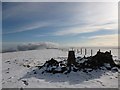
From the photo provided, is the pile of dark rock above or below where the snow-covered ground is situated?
above

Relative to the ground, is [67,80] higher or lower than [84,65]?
lower

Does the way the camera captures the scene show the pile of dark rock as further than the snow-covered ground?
→ Yes

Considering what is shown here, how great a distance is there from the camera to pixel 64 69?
19.5 metres

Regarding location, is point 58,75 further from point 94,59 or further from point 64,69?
point 94,59

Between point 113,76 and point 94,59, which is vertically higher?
point 94,59

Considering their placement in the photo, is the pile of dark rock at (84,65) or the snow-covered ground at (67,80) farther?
the pile of dark rock at (84,65)

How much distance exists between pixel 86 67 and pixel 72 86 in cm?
587

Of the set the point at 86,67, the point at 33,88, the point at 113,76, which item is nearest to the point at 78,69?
the point at 86,67

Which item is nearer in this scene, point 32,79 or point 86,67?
point 32,79

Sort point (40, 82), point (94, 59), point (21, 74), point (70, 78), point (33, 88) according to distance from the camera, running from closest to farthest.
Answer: point (33, 88) → point (40, 82) → point (70, 78) → point (21, 74) → point (94, 59)

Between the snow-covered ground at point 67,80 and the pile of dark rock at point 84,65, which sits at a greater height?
the pile of dark rock at point 84,65

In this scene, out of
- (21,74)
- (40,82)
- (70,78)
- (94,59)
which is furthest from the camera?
(94,59)

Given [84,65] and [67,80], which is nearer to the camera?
[67,80]

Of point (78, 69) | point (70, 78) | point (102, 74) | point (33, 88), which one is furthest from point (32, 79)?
point (102, 74)
